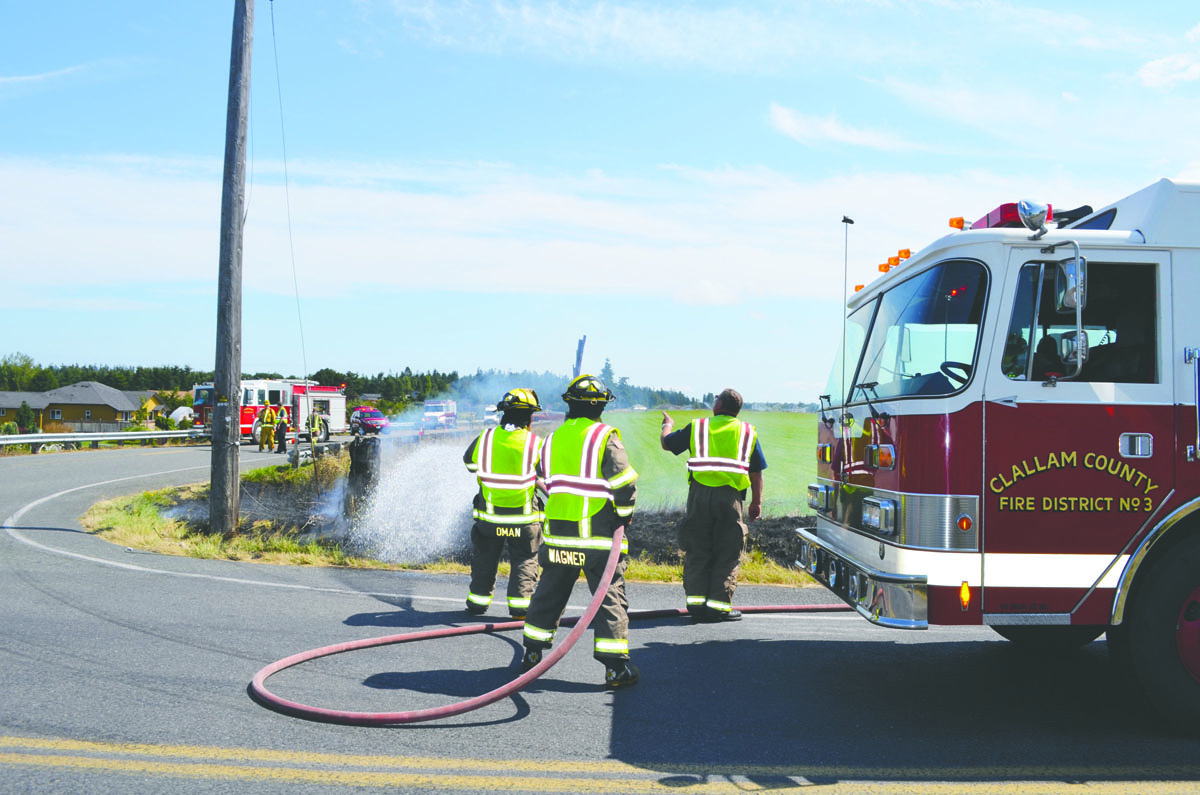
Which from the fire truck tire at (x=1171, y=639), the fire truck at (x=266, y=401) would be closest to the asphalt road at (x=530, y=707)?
the fire truck tire at (x=1171, y=639)

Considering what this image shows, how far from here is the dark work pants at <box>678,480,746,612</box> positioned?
22.3 feet

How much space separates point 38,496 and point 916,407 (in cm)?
1437

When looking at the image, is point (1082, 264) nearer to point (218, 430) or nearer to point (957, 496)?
point (957, 496)

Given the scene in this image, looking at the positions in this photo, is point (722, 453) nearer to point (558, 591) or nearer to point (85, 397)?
point (558, 591)

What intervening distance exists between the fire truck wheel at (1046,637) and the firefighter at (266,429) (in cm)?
2981

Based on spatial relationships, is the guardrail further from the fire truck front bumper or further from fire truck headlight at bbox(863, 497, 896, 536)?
fire truck headlight at bbox(863, 497, 896, 536)

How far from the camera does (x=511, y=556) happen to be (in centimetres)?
670

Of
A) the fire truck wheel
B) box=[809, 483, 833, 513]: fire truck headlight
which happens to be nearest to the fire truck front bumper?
box=[809, 483, 833, 513]: fire truck headlight

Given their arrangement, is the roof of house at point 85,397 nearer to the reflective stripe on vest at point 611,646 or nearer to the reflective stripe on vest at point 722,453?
the reflective stripe on vest at point 722,453

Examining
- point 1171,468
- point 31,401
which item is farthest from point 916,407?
point 31,401

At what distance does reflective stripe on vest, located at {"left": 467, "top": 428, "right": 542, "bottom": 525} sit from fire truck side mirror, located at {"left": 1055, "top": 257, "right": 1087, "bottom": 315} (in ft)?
12.4

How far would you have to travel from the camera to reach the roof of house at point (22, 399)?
3708 inches

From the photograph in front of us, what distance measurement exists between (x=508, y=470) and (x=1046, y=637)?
4.13 meters

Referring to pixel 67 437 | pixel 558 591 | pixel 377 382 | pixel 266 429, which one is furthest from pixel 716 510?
pixel 377 382
